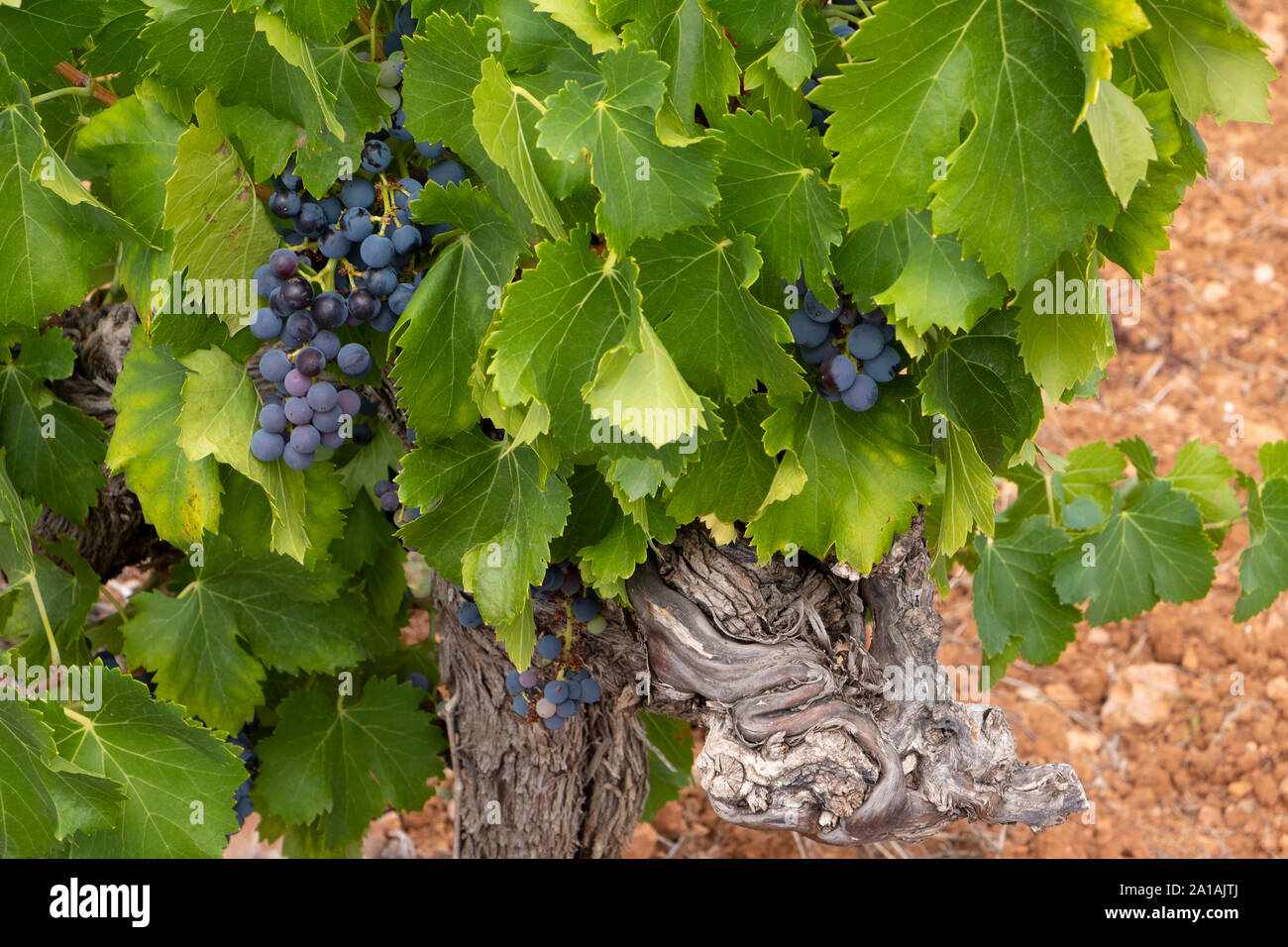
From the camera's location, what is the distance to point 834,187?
125 centimetres

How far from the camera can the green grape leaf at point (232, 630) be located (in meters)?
1.94

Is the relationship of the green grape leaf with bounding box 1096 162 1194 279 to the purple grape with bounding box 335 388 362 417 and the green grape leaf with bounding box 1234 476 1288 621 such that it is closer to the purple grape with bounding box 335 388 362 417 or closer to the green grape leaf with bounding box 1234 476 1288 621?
the purple grape with bounding box 335 388 362 417

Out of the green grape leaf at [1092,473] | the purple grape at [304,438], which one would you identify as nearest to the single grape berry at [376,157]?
the purple grape at [304,438]

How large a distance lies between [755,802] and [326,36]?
3.73 ft

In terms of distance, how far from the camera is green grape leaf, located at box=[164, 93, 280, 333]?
54.6 inches

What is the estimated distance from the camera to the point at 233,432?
1.52 meters

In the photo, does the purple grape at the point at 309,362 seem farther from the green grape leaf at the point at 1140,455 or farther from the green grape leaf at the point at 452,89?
the green grape leaf at the point at 1140,455

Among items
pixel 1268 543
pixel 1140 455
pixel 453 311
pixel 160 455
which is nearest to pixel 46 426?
pixel 160 455

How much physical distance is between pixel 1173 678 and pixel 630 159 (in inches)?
122

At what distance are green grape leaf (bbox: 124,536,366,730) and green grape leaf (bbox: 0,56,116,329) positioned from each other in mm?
558

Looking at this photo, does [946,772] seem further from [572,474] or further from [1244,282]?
[1244,282]

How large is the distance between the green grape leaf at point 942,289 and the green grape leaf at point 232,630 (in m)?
1.19

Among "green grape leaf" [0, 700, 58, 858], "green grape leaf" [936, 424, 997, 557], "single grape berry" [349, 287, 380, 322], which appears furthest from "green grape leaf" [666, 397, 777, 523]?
"green grape leaf" [0, 700, 58, 858]

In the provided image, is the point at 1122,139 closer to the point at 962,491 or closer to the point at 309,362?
the point at 962,491
